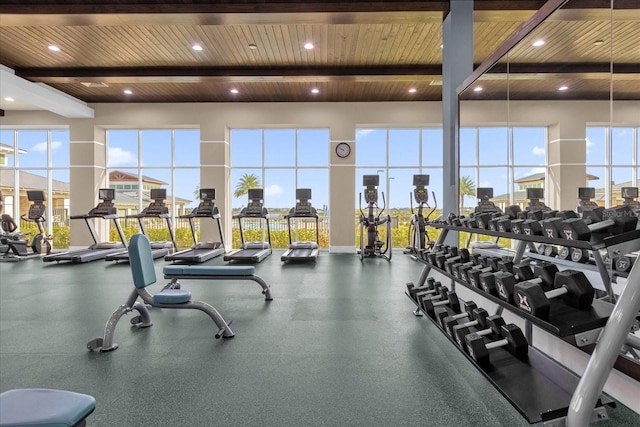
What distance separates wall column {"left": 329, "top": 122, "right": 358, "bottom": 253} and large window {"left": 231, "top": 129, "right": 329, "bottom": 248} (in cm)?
42

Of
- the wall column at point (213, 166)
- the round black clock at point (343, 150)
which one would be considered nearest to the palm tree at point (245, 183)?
the wall column at point (213, 166)

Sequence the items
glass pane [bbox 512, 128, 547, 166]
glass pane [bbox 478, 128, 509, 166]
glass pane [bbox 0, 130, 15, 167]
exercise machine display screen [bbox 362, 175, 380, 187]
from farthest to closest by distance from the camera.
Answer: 1. glass pane [bbox 0, 130, 15, 167]
2. glass pane [bbox 478, 128, 509, 166]
3. exercise machine display screen [bbox 362, 175, 380, 187]
4. glass pane [bbox 512, 128, 547, 166]

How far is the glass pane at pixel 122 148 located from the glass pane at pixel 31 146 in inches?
73.9

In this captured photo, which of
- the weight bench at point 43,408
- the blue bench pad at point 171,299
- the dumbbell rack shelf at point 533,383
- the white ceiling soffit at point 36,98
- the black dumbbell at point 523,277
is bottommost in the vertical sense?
the dumbbell rack shelf at point 533,383

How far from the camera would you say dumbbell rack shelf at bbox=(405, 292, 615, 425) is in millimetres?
1458

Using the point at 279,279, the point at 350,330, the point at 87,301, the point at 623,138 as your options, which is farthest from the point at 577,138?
the point at 87,301

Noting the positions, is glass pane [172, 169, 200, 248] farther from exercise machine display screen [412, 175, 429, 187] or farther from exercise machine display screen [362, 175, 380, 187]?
exercise machine display screen [412, 175, 429, 187]

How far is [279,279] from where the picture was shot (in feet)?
19.2

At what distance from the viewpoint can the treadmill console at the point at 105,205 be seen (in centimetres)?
821

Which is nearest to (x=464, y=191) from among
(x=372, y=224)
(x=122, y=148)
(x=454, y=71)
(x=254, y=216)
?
(x=454, y=71)

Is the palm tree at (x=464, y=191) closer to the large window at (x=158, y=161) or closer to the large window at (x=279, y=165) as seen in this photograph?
the large window at (x=279, y=165)

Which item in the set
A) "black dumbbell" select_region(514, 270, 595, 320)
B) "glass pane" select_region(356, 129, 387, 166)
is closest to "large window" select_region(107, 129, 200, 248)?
"glass pane" select_region(356, 129, 387, 166)

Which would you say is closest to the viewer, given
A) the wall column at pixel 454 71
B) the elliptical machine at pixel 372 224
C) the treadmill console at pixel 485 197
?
the wall column at pixel 454 71

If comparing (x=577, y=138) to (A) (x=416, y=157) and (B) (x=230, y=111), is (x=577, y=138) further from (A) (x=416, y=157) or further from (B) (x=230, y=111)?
(B) (x=230, y=111)
